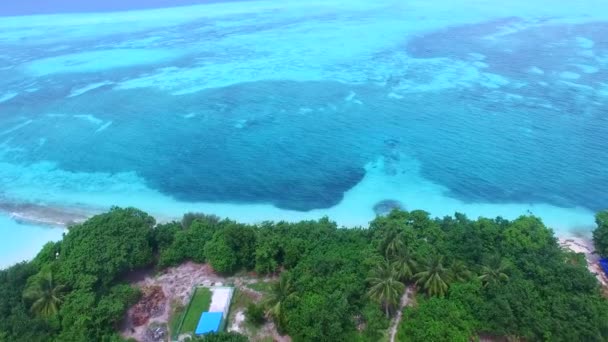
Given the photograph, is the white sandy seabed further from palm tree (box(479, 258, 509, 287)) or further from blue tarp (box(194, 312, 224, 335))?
Result: blue tarp (box(194, 312, 224, 335))

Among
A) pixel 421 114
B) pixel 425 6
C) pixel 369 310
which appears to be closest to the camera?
pixel 369 310

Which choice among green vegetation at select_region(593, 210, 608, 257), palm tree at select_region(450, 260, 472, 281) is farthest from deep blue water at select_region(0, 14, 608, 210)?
palm tree at select_region(450, 260, 472, 281)

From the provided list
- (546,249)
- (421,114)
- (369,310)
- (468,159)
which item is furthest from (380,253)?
(421,114)

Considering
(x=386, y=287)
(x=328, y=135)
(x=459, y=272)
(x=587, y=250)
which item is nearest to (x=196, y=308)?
(x=386, y=287)

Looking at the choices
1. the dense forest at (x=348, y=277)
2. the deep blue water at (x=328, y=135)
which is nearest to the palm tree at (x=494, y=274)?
the dense forest at (x=348, y=277)

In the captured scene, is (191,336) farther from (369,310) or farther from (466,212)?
(466,212)

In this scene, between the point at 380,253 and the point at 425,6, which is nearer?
the point at 380,253
